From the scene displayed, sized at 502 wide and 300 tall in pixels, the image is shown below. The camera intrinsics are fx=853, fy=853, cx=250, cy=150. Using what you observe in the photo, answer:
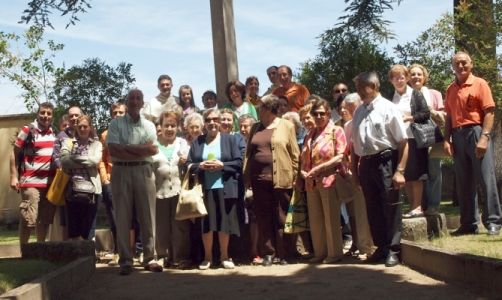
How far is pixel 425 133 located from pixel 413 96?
45 cm

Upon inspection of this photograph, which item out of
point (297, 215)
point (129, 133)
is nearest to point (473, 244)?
point (297, 215)

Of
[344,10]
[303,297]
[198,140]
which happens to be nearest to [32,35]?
[344,10]

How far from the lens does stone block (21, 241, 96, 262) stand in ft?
29.5

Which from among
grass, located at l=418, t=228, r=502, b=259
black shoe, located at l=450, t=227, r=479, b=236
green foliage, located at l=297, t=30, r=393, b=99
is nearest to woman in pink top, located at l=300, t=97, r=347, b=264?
grass, located at l=418, t=228, r=502, b=259

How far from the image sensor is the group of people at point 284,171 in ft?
28.8

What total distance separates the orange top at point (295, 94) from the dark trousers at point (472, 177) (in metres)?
2.90

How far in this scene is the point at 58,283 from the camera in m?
7.42

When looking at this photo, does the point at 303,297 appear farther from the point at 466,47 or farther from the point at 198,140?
the point at 466,47

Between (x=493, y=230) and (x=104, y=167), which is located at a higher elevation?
(x=104, y=167)

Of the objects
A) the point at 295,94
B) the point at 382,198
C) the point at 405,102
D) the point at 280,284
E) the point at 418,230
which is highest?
the point at 295,94

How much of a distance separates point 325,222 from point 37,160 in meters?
3.85

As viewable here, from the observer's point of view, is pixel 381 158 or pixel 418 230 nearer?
pixel 381 158

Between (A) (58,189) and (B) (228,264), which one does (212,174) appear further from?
(A) (58,189)

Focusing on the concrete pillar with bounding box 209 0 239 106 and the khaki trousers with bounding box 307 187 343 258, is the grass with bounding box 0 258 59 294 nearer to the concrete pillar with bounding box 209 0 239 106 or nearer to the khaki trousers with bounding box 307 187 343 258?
the khaki trousers with bounding box 307 187 343 258
